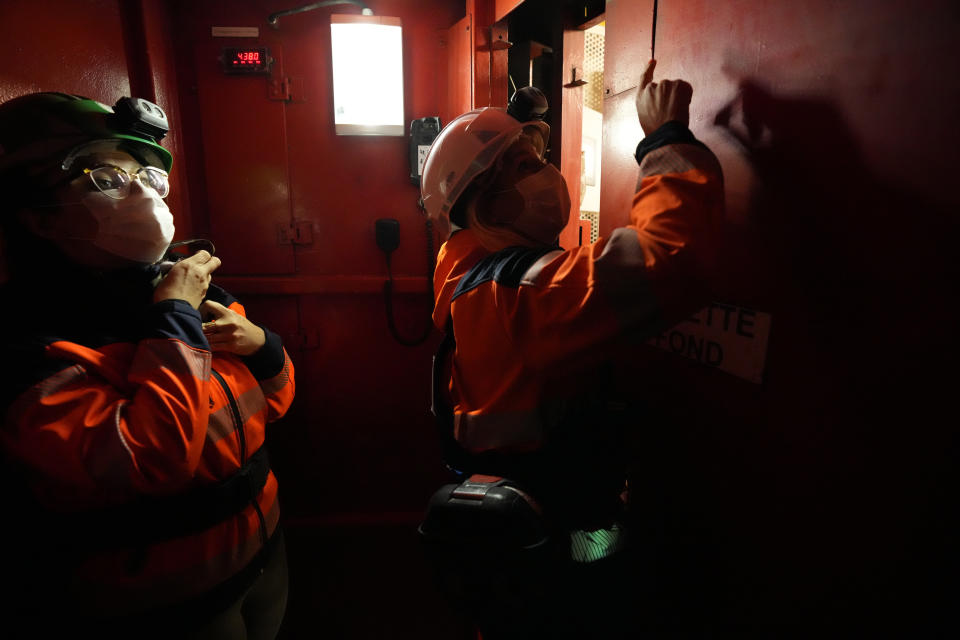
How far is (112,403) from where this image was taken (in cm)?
103

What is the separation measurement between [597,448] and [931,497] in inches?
24.5

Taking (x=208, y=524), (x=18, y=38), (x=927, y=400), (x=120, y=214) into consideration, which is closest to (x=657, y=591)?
(x=927, y=400)

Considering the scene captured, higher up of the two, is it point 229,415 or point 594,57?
point 594,57

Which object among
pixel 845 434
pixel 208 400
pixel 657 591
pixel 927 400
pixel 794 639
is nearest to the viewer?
pixel 927 400

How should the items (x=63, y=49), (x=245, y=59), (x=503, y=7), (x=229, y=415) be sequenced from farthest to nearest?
(x=245, y=59) < (x=503, y=7) < (x=63, y=49) < (x=229, y=415)

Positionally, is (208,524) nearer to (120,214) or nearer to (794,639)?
(120,214)

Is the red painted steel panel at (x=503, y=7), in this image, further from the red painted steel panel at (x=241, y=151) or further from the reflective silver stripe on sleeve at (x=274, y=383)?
the reflective silver stripe on sleeve at (x=274, y=383)

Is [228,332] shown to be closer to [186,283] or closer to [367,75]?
[186,283]

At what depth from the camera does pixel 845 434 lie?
0.83 metres

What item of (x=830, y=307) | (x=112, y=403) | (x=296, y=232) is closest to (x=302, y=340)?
(x=296, y=232)

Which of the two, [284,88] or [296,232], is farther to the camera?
[296,232]

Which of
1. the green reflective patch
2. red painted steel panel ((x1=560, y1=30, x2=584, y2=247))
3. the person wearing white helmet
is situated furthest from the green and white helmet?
red painted steel panel ((x1=560, y1=30, x2=584, y2=247))

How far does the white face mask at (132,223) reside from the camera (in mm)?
1144

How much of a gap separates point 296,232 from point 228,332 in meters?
1.24
